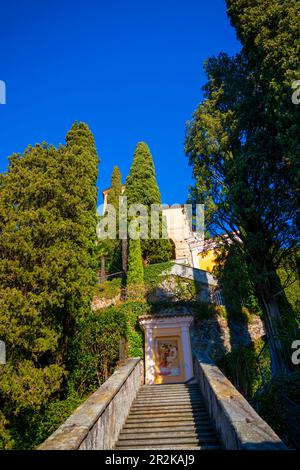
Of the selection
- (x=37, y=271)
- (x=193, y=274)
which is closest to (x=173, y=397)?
(x=37, y=271)

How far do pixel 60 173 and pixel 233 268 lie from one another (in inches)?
291

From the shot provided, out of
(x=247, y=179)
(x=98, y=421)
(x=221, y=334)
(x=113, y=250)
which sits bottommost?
(x=98, y=421)

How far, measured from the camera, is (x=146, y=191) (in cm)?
2512

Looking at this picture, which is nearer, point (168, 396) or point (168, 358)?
point (168, 396)

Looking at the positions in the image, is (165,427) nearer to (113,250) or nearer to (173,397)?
(173,397)

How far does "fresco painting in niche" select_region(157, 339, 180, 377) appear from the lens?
48.0 feet

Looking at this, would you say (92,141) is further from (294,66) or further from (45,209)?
(294,66)

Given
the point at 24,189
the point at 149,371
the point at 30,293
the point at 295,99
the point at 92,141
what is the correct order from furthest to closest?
1. the point at 92,141
2. the point at 149,371
3. the point at 24,189
4. the point at 30,293
5. the point at 295,99

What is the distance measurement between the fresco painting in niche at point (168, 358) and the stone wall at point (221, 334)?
43.5 inches

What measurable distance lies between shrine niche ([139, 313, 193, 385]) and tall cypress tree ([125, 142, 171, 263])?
931 cm

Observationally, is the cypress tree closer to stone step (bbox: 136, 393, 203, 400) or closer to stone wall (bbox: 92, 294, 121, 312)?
stone wall (bbox: 92, 294, 121, 312)

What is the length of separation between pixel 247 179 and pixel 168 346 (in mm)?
9872

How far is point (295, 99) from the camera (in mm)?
7168
